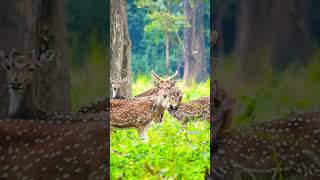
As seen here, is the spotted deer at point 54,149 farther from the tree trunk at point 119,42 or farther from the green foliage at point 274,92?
the tree trunk at point 119,42

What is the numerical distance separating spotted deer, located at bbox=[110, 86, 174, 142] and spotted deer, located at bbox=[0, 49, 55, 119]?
5.92 feet

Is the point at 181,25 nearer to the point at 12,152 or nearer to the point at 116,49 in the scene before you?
the point at 116,49

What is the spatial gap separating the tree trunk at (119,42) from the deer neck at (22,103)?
7.65ft

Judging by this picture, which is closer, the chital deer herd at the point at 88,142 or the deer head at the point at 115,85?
the chital deer herd at the point at 88,142

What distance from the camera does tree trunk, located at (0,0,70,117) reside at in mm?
2633

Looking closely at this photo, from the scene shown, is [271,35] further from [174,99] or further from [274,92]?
[174,99]

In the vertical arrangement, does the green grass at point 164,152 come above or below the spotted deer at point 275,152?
below

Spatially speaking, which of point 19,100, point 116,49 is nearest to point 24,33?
point 19,100

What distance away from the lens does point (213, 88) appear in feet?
8.79

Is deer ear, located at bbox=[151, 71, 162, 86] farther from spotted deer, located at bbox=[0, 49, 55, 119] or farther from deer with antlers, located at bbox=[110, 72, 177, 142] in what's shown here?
spotted deer, located at bbox=[0, 49, 55, 119]

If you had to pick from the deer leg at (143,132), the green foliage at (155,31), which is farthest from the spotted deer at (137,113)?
the green foliage at (155,31)

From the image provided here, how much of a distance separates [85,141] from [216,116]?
66cm

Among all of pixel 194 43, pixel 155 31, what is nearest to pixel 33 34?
pixel 155 31

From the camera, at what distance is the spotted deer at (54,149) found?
102 inches
